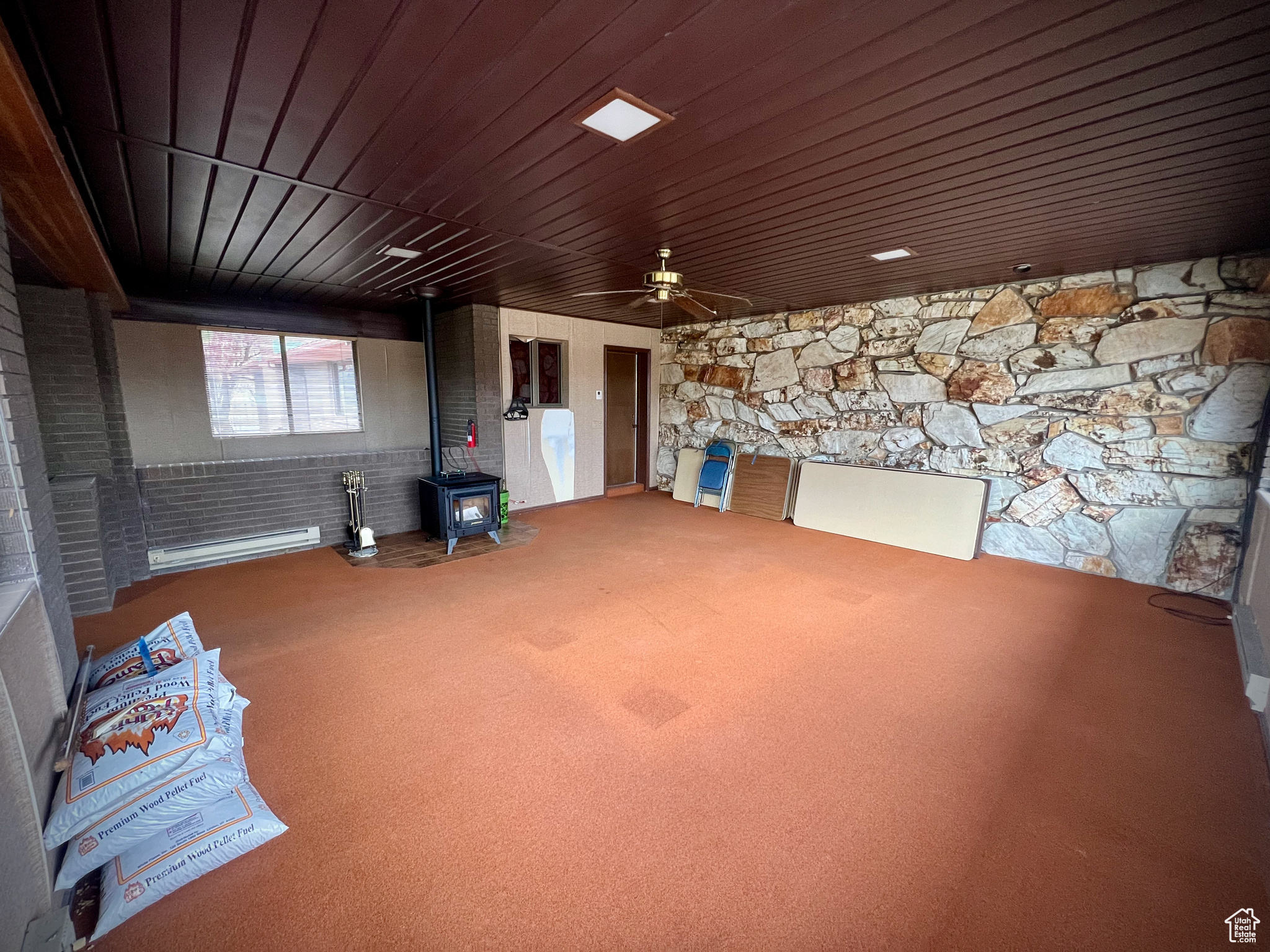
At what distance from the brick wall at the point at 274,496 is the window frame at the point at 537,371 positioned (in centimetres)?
144

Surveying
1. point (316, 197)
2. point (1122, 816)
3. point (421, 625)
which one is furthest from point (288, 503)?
point (1122, 816)

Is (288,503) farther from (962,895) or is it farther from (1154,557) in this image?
(1154,557)

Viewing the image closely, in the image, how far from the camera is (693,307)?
16.8 ft

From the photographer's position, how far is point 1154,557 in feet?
12.4

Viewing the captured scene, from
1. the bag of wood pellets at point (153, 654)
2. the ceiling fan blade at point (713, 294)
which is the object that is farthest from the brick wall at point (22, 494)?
the ceiling fan blade at point (713, 294)

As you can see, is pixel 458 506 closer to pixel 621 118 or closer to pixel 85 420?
pixel 85 420

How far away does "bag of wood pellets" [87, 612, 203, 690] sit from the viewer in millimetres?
1772

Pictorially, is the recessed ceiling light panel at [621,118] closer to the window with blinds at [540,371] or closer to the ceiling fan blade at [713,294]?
the ceiling fan blade at [713,294]

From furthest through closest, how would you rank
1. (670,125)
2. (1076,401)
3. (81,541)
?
(1076,401), (81,541), (670,125)

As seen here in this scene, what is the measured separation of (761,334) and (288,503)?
5.39m

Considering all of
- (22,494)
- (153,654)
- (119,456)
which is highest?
(22,494)

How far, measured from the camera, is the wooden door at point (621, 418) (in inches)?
273

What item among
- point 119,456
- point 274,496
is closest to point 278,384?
point 274,496

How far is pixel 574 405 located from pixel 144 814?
5.31m
